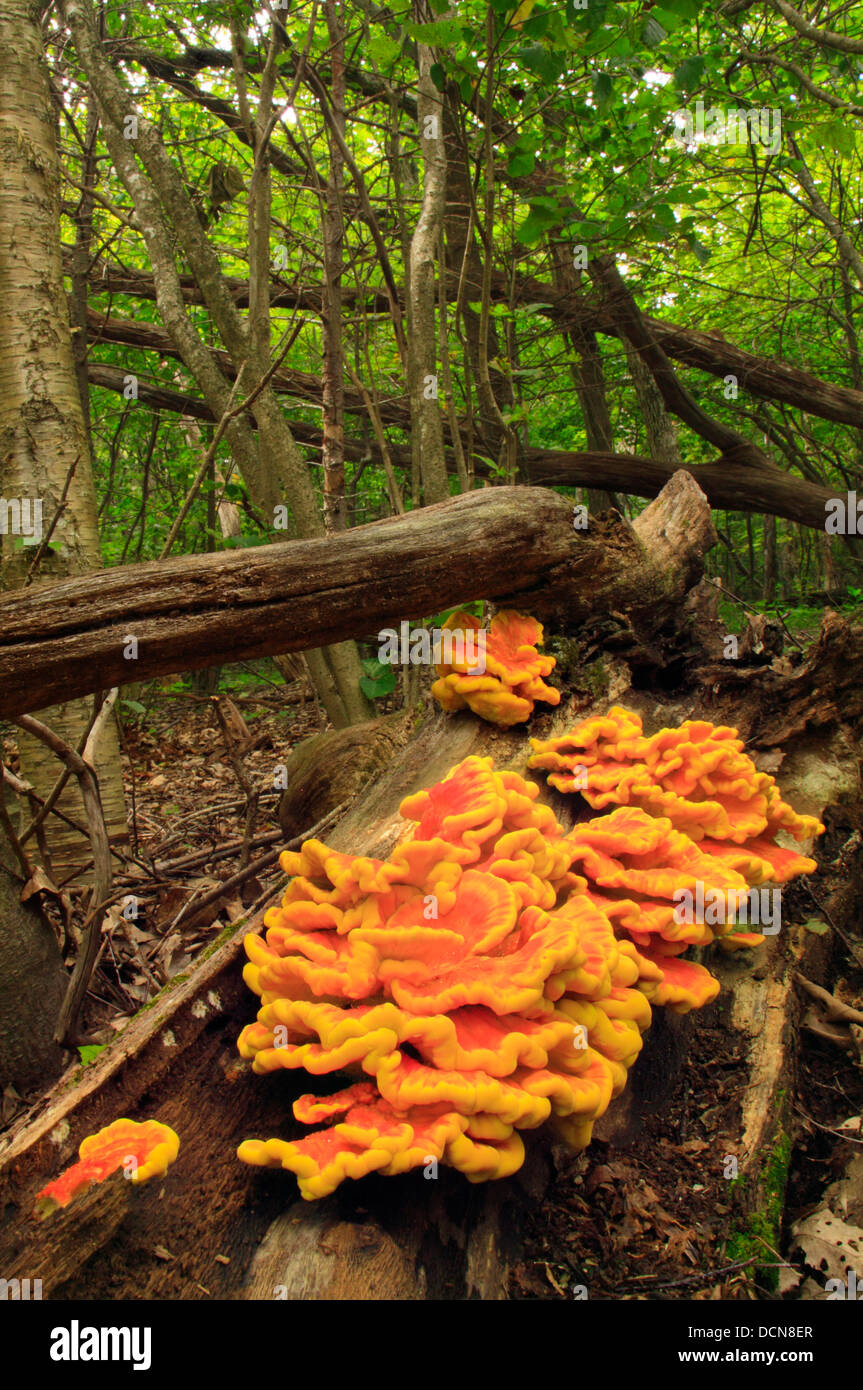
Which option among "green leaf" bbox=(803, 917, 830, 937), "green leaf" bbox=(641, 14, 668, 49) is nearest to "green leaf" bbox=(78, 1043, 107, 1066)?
"green leaf" bbox=(803, 917, 830, 937)

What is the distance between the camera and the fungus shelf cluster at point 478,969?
4.84ft

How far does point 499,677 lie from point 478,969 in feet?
4.49

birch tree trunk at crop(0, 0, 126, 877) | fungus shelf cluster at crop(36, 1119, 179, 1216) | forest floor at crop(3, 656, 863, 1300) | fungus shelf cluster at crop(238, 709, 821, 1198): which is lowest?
forest floor at crop(3, 656, 863, 1300)

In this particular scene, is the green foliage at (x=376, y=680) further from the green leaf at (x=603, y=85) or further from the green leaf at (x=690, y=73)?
the green leaf at (x=690, y=73)

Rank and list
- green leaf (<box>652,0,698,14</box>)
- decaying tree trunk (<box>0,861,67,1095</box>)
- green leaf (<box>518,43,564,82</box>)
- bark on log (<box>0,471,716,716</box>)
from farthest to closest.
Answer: green leaf (<box>518,43,564,82</box>)
green leaf (<box>652,0,698,14</box>)
decaying tree trunk (<box>0,861,67,1095</box>)
bark on log (<box>0,471,716,716</box>)

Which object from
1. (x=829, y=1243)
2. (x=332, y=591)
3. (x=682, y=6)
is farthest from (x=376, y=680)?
(x=829, y=1243)

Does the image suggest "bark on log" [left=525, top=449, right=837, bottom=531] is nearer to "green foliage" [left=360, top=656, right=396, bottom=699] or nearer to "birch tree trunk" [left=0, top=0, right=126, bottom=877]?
"green foliage" [left=360, top=656, right=396, bottom=699]

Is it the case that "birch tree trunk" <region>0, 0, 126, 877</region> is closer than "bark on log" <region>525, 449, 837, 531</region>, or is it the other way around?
"birch tree trunk" <region>0, 0, 126, 877</region>

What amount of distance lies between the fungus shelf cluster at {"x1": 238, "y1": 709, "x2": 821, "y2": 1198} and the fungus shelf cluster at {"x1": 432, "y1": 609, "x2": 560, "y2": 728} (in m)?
0.62

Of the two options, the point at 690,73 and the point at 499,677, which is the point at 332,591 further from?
the point at 690,73

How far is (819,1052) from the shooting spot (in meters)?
2.53

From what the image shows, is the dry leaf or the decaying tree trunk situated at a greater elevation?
the decaying tree trunk

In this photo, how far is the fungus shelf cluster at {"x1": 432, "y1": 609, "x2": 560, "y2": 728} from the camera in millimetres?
2848

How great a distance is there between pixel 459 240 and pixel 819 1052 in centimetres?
755
